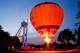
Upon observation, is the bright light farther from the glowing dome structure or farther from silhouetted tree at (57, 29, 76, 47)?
silhouetted tree at (57, 29, 76, 47)

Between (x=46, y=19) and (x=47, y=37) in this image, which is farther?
(x=47, y=37)

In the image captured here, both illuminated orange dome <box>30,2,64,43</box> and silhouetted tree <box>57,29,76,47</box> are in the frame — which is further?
silhouetted tree <box>57,29,76,47</box>

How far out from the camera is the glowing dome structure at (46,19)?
33.0m

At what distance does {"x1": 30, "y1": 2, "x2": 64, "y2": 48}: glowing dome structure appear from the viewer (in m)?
33.0

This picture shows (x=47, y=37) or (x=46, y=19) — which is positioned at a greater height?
(x=46, y=19)

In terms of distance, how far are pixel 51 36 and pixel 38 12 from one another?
15.1 ft

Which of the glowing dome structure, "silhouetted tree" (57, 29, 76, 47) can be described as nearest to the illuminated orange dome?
the glowing dome structure

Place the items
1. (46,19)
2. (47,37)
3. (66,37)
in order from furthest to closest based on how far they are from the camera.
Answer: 1. (66,37)
2. (47,37)
3. (46,19)

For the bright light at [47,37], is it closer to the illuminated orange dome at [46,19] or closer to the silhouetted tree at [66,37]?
the illuminated orange dome at [46,19]

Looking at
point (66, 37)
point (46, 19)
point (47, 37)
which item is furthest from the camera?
point (66, 37)

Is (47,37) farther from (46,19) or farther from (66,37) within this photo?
(66,37)

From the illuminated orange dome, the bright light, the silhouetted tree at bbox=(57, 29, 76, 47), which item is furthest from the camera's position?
the silhouetted tree at bbox=(57, 29, 76, 47)

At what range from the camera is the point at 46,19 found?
33.1 metres

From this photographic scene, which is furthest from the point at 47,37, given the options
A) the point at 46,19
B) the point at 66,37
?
the point at 66,37
